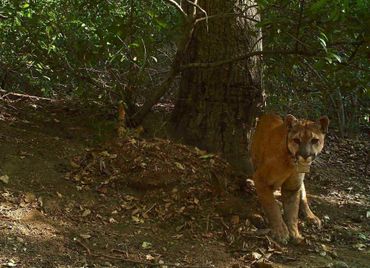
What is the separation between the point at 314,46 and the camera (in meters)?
5.47

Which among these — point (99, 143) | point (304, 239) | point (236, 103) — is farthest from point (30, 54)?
point (304, 239)

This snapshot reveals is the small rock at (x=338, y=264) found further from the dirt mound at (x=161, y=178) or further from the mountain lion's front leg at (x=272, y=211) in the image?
the dirt mound at (x=161, y=178)

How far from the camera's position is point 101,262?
16.0 ft

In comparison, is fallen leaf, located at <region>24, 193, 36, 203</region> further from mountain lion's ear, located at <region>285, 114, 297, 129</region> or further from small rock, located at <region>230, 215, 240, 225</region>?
mountain lion's ear, located at <region>285, 114, 297, 129</region>

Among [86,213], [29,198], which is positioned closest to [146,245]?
[86,213]

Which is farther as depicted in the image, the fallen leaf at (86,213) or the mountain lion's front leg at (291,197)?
the mountain lion's front leg at (291,197)

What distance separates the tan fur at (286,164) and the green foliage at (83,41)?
1618 millimetres

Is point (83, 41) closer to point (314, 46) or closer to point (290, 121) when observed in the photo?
point (290, 121)

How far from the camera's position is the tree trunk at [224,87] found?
6762mm

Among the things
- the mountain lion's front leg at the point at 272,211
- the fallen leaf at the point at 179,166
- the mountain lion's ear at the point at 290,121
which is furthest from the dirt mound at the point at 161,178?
the mountain lion's ear at the point at 290,121

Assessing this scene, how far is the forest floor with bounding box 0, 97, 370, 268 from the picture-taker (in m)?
5.08

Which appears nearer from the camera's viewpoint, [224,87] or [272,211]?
[272,211]

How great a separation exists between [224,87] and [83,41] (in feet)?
5.52

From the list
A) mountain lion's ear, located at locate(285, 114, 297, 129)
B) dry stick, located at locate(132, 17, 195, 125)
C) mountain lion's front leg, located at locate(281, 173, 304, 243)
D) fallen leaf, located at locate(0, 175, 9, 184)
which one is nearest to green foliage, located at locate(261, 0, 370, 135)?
mountain lion's ear, located at locate(285, 114, 297, 129)
